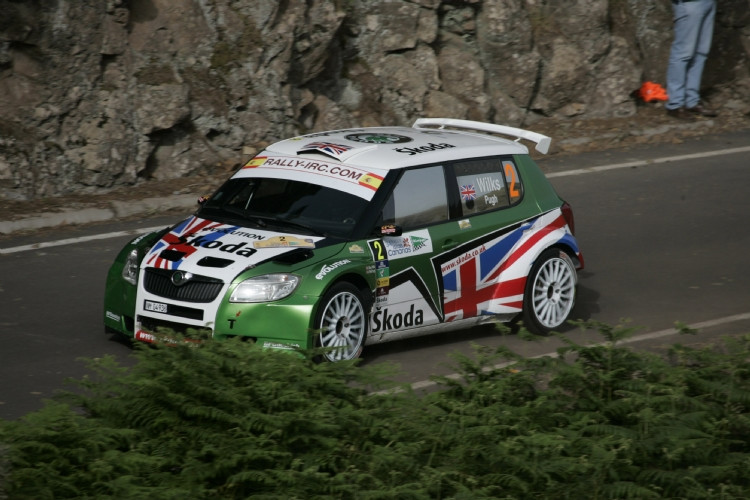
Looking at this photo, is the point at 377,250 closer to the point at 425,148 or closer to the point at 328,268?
the point at 328,268

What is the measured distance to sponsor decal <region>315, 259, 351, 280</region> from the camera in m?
8.65

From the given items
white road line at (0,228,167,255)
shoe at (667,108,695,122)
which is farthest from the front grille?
shoe at (667,108,695,122)

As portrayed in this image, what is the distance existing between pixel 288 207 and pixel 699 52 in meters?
11.6

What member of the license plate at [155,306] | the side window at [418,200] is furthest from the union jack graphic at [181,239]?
the side window at [418,200]

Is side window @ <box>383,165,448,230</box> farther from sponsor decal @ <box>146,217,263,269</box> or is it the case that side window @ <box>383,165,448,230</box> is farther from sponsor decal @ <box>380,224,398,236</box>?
sponsor decal @ <box>146,217,263,269</box>

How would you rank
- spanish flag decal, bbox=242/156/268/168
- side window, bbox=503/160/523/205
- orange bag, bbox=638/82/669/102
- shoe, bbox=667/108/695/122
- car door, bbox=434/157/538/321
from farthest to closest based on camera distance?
orange bag, bbox=638/82/669/102, shoe, bbox=667/108/695/122, side window, bbox=503/160/523/205, spanish flag decal, bbox=242/156/268/168, car door, bbox=434/157/538/321

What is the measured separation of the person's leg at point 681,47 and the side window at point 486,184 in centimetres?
949

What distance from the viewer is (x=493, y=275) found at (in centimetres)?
1000

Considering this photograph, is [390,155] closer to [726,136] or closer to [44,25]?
[44,25]

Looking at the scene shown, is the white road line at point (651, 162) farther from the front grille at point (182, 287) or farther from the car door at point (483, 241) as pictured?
the front grille at point (182, 287)

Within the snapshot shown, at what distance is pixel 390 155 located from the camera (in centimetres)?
977

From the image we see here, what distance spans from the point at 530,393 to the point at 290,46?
35.1 feet

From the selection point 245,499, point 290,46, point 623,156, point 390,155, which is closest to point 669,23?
point 623,156

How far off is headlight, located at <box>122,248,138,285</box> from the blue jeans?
1234cm
